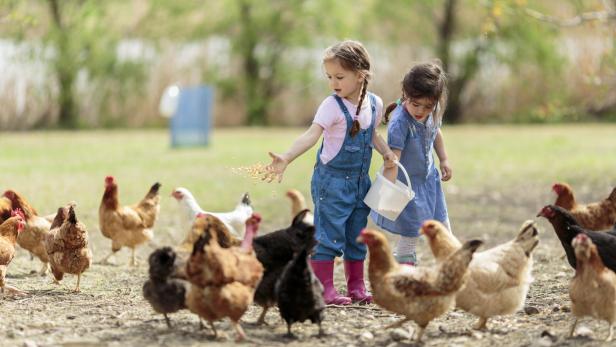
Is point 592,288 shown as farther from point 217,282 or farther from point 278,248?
point 217,282

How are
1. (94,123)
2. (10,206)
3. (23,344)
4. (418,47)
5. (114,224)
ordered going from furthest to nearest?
(418,47)
(94,123)
(114,224)
(10,206)
(23,344)

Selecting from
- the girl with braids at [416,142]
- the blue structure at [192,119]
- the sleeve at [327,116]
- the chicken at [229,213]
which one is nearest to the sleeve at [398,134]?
the girl with braids at [416,142]

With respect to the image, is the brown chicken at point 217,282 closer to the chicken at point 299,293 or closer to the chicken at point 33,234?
the chicken at point 299,293

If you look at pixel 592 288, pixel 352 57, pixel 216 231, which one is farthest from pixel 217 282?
pixel 592 288

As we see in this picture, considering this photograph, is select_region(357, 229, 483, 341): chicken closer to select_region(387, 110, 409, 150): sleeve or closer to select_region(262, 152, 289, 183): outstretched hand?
select_region(262, 152, 289, 183): outstretched hand

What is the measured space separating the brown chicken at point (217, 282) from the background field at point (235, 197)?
213 millimetres

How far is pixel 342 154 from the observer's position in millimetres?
7422

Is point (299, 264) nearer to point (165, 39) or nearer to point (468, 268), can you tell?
point (468, 268)

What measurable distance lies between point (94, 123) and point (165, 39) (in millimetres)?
3055

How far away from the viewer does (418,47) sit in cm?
3117

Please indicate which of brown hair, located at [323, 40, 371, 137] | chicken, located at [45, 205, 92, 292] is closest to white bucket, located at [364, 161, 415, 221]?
brown hair, located at [323, 40, 371, 137]

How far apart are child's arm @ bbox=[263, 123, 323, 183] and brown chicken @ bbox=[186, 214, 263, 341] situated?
902 mm

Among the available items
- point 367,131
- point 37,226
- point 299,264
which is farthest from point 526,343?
point 37,226

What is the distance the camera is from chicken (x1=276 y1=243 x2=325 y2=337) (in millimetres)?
6289
